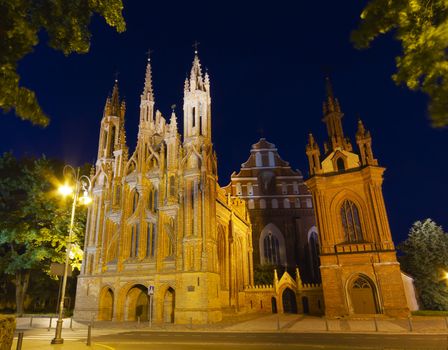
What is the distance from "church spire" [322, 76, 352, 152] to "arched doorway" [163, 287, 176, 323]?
73.9ft

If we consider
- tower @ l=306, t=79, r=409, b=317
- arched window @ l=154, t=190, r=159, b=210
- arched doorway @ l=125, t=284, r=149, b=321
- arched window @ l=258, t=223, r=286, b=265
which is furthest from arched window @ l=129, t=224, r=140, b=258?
arched window @ l=258, t=223, r=286, b=265

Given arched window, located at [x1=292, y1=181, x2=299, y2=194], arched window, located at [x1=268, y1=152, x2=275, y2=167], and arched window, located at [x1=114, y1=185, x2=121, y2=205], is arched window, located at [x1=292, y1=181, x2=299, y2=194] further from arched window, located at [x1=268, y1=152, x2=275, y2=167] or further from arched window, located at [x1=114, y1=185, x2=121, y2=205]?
arched window, located at [x1=114, y1=185, x2=121, y2=205]

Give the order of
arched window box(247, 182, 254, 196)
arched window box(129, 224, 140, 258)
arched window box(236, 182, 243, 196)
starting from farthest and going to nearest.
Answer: arched window box(236, 182, 243, 196) → arched window box(247, 182, 254, 196) → arched window box(129, 224, 140, 258)

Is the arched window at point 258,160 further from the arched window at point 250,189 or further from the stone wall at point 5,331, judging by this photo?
the stone wall at point 5,331

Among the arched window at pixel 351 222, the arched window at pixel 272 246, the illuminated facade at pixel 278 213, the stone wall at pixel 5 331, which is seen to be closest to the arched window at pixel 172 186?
the arched window at pixel 351 222

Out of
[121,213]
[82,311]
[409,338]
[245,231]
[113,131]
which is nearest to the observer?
[409,338]

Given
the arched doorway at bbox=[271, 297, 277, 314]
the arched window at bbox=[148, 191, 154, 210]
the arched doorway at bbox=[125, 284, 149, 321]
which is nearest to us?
the arched doorway at bbox=[125, 284, 149, 321]

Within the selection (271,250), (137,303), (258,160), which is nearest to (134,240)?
Result: (137,303)

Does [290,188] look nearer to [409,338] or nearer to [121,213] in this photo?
[121,213]

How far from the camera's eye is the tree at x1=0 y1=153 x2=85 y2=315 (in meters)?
31.1

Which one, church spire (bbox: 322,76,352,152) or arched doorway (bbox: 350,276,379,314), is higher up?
church spire (bbox: 322,76,352,152)

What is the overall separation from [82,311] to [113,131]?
68.0 ft

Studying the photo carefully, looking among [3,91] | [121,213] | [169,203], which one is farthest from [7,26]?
[121,213]

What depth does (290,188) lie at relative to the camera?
50.6 metres
